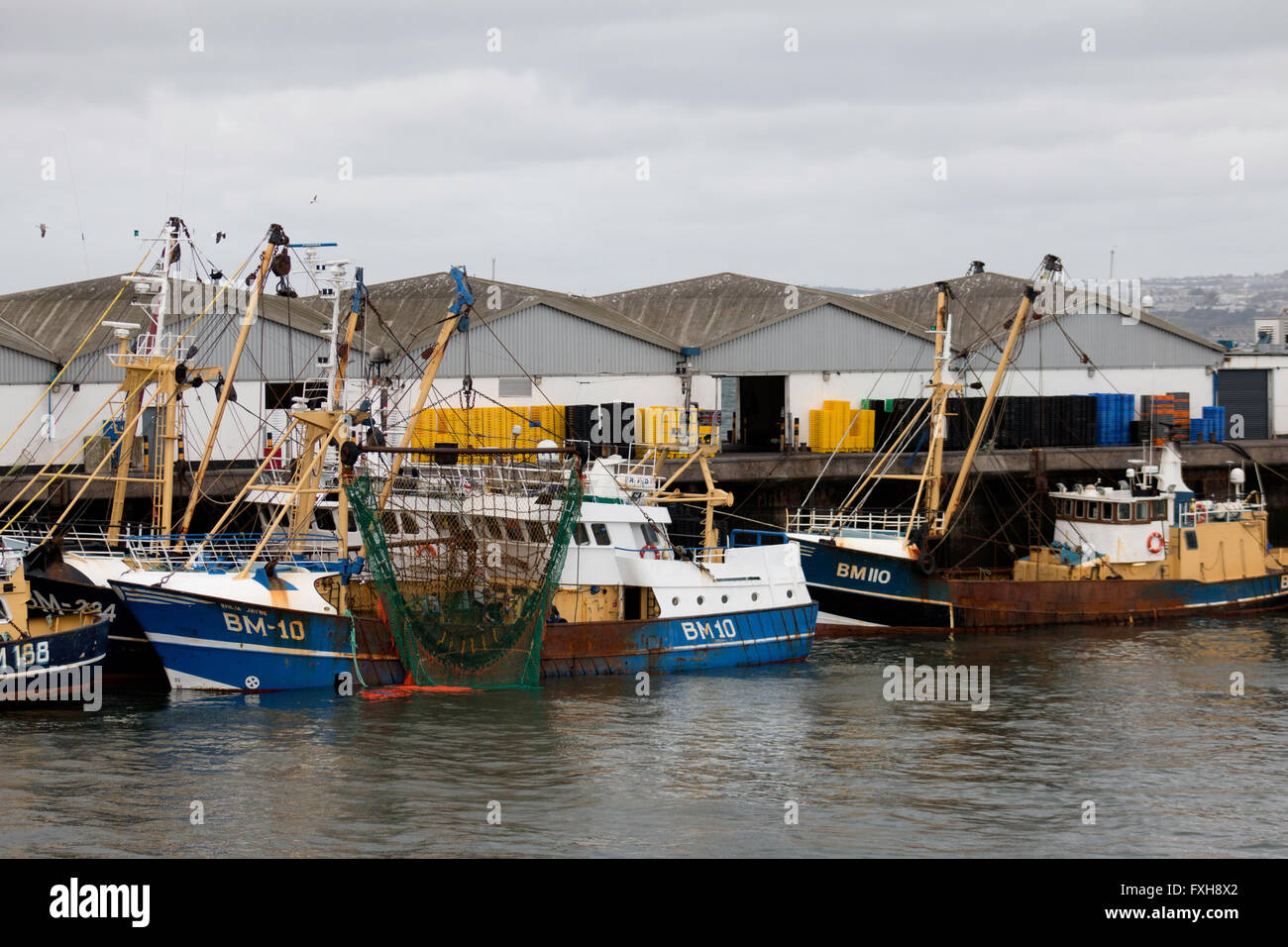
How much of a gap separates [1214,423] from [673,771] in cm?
3163

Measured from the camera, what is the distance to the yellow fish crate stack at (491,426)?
36.9 metres

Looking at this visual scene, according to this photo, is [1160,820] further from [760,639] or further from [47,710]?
[47,710]

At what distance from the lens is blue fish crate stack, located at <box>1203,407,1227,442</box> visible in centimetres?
4597

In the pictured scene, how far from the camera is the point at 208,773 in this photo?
788 inches

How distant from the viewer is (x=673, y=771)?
20516 millimetres

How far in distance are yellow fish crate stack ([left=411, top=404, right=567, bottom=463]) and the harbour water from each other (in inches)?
447

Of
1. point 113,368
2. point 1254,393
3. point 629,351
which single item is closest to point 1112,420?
point 1254,393

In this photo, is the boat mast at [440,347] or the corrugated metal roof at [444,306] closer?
the boat mast at [440,347]

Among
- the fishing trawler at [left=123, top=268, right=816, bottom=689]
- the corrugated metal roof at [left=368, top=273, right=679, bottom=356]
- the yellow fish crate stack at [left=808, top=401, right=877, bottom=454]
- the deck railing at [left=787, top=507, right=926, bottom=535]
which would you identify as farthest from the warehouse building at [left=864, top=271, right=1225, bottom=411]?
the fishing trawler at [left=123, top=268, right=816, bottom=689]

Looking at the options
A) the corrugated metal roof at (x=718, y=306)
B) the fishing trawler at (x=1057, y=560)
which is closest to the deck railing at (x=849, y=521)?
the fishing trawler at (x=1057, y=560)

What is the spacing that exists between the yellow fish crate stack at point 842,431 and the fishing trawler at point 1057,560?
3275 mm

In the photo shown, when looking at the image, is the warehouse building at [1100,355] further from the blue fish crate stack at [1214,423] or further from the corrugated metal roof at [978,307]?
the blue fish crate stack at [1214,423]

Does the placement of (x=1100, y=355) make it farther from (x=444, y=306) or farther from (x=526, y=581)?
(x=526, y=581)

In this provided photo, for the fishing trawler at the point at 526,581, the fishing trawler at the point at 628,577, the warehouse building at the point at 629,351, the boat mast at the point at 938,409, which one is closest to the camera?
the fishing trawler at the point at 526,581
